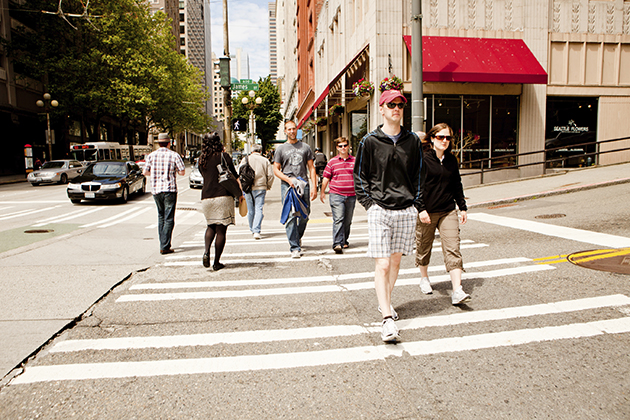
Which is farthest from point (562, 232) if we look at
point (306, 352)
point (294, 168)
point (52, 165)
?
point (52, 165)

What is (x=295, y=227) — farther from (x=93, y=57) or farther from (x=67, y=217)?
(x=93, y=57)

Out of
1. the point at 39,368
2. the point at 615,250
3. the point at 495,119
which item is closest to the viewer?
the point at 39,368

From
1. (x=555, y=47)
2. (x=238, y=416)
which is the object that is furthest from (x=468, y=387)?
(x=555, y=47)

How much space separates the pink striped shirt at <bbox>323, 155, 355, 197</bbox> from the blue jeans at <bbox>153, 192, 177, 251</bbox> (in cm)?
276

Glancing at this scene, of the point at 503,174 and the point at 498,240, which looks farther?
the point at 503,174

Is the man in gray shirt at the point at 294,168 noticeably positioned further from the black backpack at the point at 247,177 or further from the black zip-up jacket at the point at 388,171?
the black zip-up jacket at the point at 388,171

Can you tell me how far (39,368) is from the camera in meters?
3.46

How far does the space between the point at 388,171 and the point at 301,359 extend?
5.55 feet

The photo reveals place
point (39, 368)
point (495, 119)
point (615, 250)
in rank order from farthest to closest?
1. point (495, 119)
2. point (615, 250)
3. point (39, 368)

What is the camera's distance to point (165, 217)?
8055mm

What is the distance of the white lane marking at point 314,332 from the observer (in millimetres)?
3914

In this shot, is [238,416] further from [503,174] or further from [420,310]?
[503,174]

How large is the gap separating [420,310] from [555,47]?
19421 mm

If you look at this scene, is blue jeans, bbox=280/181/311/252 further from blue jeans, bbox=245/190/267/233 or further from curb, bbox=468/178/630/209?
curb, bbox=468/178/630/209
